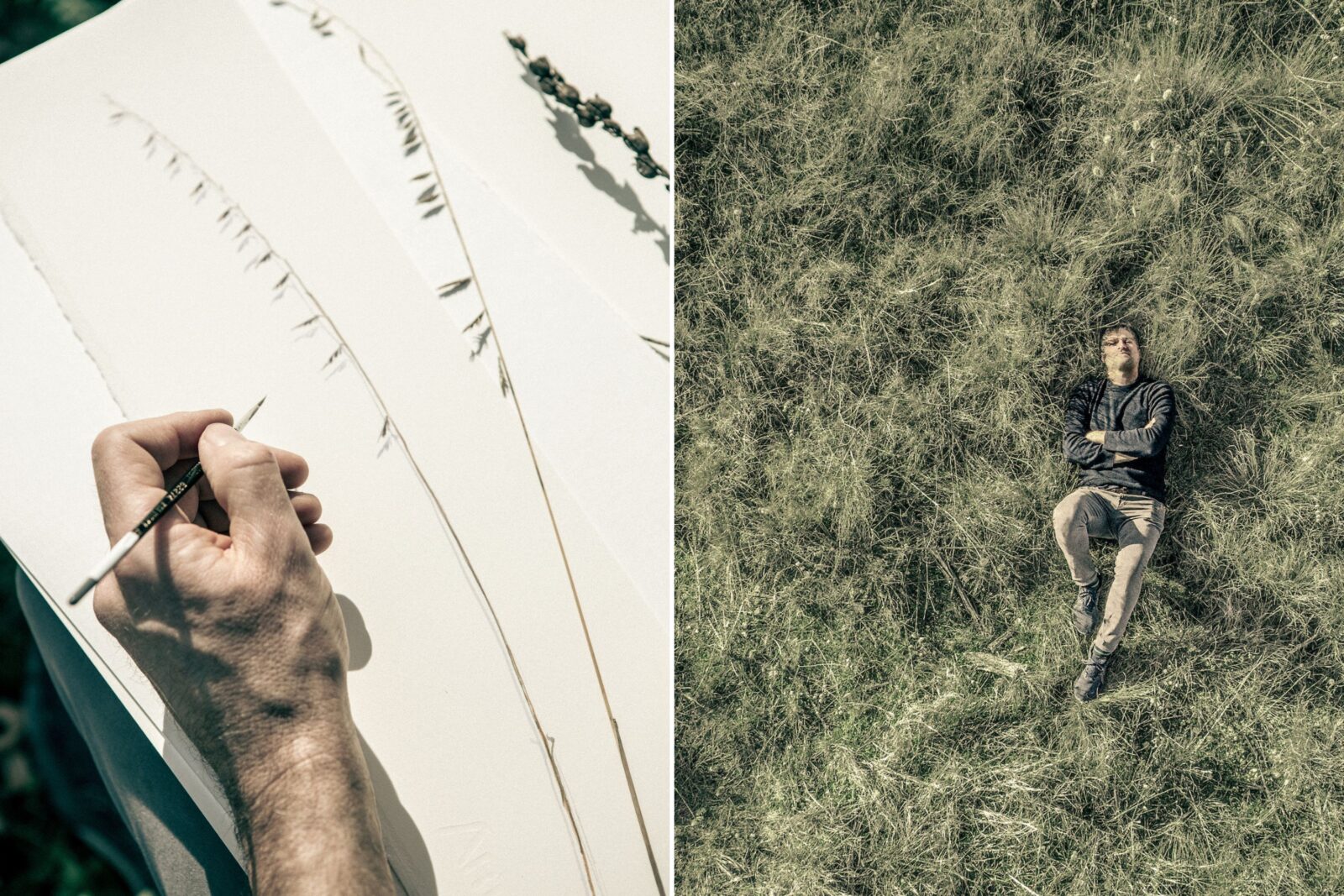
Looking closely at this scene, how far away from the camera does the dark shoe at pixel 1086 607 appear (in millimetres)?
2328

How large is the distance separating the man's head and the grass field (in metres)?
0.05

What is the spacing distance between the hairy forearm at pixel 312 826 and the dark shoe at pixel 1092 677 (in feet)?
6.58

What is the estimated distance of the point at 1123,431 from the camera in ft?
7.49

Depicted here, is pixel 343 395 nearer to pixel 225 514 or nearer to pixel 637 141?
pixel 225 514

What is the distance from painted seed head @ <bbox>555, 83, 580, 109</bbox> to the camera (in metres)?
1.87

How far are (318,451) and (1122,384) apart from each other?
2.25m

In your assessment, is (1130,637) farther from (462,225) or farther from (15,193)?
(15,193)

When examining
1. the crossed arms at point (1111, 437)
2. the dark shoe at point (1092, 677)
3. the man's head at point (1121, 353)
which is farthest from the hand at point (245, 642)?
the man's head at point (1121, 353)

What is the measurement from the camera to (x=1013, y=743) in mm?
2381

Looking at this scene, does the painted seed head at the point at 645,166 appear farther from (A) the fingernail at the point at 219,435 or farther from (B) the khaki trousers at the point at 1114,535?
(B) the khaki trousers at the point at 1114,535

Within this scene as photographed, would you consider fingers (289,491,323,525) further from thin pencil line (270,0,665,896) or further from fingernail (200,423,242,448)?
thin pencil line (270,0,665,896)

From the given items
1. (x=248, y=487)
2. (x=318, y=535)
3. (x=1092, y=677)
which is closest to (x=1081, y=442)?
(x=1092, y=677)

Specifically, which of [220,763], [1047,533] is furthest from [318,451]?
[1047,533]

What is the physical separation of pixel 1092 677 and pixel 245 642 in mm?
2312
